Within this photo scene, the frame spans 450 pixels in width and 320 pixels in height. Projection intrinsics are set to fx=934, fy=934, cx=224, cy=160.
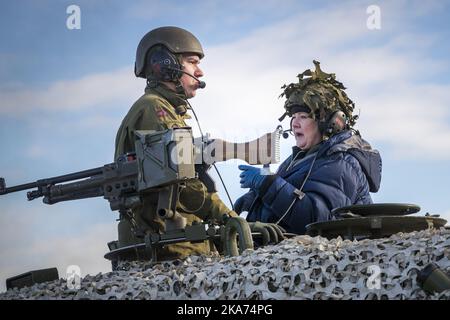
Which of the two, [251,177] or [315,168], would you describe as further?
[315,168]

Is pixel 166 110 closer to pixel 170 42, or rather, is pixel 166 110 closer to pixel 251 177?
pixel 170 42

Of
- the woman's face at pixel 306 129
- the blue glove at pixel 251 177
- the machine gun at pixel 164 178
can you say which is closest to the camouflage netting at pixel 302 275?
the machine gun at pixel 164 178

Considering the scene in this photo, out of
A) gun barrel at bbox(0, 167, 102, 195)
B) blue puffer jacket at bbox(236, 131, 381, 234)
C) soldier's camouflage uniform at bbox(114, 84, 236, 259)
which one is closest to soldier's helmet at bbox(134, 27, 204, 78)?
soldier's camouflage uniform at bbox(114, 84, 236, 259)

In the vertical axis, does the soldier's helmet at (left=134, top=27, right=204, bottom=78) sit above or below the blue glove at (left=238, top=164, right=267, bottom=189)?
above

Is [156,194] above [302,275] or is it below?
above

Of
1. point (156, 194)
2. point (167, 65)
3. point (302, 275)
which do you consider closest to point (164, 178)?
point (156, 194)

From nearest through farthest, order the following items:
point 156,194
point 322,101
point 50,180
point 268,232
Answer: point 268,232, point 156,194, point 50,180, point 322,101

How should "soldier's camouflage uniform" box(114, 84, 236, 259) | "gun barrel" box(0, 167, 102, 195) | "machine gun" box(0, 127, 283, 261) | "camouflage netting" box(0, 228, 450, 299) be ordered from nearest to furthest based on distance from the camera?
1. "camouflage netting" box(0, 228, 450, 299)
2. "machine gun" box(0, 127, 283, 261)
3. "soldier's camouflage uniform" box(114, 84, 236, 259)
4. "gun barrel" box(0, 167, 102, 195)

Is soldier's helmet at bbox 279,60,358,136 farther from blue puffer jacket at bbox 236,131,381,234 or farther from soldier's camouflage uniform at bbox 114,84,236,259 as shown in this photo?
soldier's camouflage uniform at bbox 114,84,236,259

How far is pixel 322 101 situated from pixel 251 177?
1.89 metres

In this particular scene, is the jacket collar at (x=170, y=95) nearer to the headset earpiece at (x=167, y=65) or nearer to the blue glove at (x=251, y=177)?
the headset earpiece at (x=167, y=65)

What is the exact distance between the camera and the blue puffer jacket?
13133 mm

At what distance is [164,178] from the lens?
11.2m
